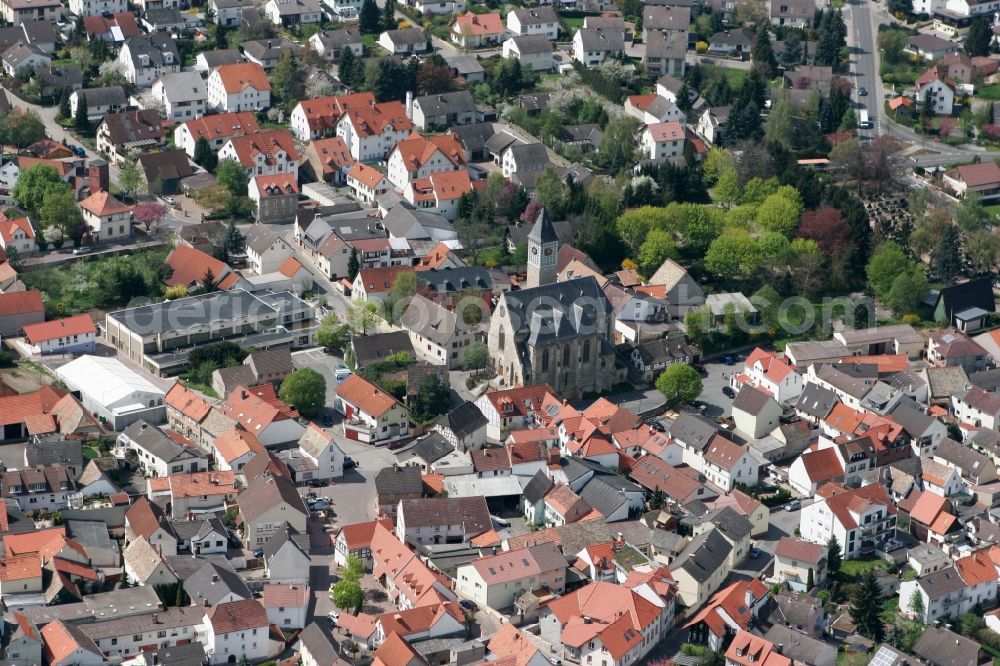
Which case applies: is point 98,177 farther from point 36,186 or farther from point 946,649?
point 946,649

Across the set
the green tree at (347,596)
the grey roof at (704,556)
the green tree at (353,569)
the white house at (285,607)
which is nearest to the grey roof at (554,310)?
the grey roof at (704,556)

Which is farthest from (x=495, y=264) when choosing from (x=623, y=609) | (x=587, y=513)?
(x=623, y=609)

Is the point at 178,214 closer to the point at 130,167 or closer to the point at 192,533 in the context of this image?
the point at 130,167

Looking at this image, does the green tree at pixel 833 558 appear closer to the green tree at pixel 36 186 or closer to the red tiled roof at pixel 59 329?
the red tiled roof at pixel 59 329

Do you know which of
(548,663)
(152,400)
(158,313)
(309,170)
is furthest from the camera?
(309,170)

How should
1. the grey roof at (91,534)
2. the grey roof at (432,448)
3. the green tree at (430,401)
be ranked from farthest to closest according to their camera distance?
the green tree at (430,401) < the grey roof at (432,448) < the grey roof at (91,534)

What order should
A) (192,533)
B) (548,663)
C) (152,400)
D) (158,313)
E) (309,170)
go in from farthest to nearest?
(309,170)
(158,313)
(152,400)
(192,533)
(548,663)
